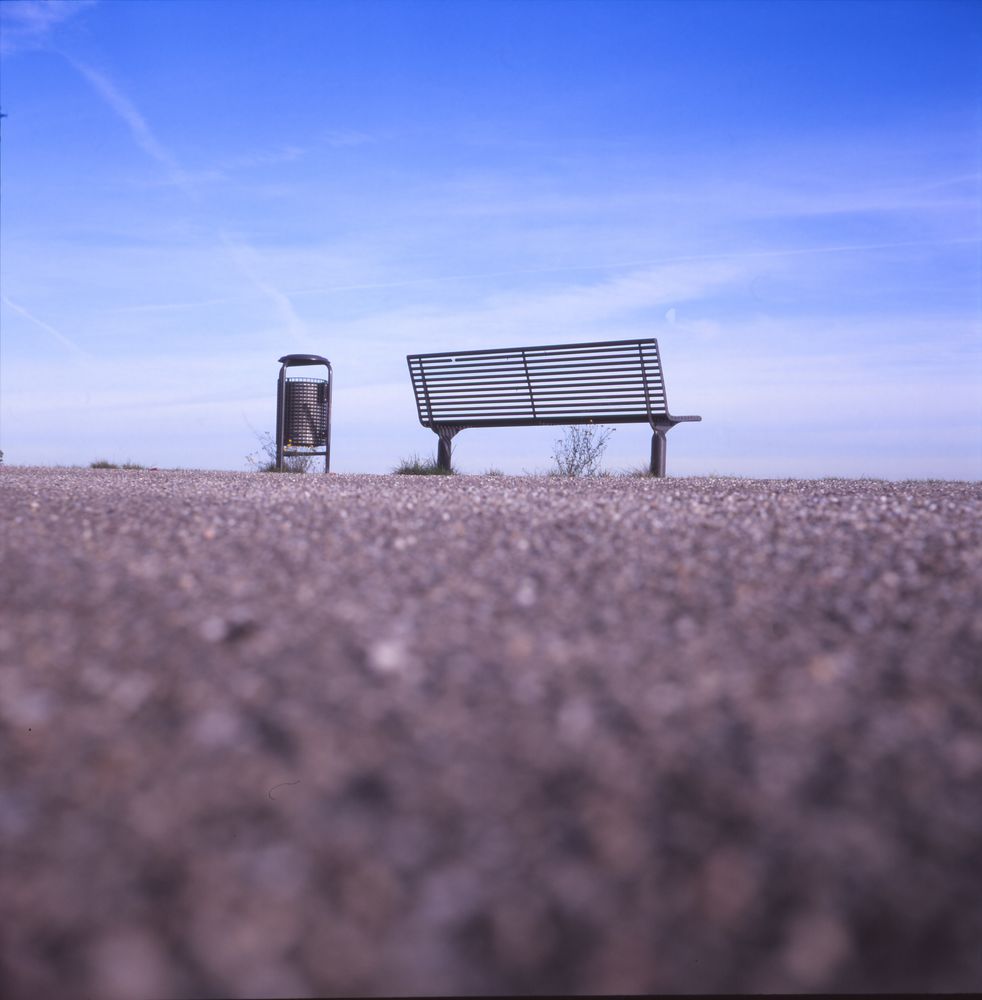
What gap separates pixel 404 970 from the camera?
1.25 meters

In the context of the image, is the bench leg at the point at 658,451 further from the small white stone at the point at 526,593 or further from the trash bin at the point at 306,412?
the small white stone at the point at 526,593

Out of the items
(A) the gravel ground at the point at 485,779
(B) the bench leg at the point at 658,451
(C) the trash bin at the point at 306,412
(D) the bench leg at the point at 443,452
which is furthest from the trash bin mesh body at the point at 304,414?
(A) the gravel ground at the point at 485,779

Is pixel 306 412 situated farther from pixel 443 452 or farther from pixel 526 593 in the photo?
pixel 526 593

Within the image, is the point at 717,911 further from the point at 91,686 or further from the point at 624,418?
the point at 624,418

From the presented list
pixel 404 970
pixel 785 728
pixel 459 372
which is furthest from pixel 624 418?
pixel 404 970

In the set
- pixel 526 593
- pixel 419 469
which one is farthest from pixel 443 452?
pixel 526 593

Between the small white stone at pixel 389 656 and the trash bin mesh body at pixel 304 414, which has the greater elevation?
the trash bin mesh body at pixel 304 414

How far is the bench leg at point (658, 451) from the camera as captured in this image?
10.8 m

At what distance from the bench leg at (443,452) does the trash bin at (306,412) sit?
2.07m

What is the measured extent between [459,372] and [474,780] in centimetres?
1060

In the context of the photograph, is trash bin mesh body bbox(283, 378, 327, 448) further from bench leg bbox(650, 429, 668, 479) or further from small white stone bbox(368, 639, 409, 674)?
small white stone bbox(368, 639, 409, 674)

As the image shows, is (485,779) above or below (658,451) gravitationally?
below

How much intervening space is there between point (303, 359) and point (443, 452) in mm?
3113

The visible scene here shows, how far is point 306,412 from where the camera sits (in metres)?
13.6
